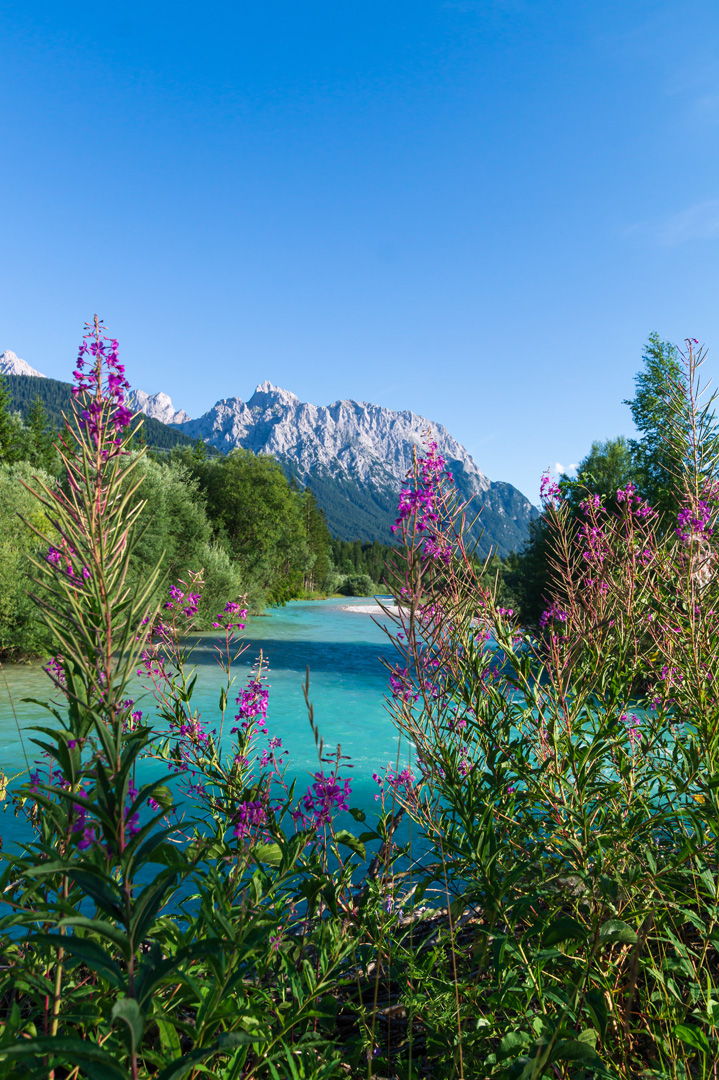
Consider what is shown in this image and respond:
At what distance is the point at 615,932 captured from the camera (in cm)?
172

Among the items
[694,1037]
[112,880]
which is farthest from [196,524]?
[112,880]

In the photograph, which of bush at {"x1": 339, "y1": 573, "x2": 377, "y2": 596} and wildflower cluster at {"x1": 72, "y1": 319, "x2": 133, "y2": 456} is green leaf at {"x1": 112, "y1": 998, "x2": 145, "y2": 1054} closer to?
wildflower cluster at {"x1": 72, "y1": 319, "x2": 133, "y2": 456}

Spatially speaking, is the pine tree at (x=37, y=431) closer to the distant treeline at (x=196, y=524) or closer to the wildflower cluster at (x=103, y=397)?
the distant treeline at (x=196, y=524)

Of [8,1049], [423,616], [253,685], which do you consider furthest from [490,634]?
[8,1049]

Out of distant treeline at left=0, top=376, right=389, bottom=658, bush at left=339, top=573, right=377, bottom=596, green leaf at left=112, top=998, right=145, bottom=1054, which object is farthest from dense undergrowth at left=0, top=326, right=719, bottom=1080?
bush at left=339, top=573, right=377, bottom=596

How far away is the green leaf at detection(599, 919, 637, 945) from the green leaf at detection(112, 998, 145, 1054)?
1.36m

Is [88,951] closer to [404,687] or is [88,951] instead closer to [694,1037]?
[404,687]

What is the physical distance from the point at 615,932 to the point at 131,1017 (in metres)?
1.44

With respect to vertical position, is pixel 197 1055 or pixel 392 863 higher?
pixel 197 1055

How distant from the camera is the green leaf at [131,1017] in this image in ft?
2.90

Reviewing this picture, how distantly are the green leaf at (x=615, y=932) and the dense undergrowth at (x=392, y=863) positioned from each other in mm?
15

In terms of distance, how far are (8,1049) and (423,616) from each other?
176 cm

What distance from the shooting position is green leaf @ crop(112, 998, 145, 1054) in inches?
34.8

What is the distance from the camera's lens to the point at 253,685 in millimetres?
3510
